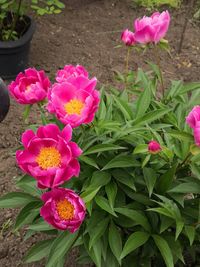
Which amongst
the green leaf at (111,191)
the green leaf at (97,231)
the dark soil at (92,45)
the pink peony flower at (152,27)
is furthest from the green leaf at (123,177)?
the dark soil at (92,45)

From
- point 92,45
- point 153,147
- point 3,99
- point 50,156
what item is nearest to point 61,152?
point 50,156

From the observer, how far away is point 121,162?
1453mm

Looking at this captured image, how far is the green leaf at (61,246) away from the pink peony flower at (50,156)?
0.34 meters

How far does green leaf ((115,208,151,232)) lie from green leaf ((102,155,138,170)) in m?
0.13

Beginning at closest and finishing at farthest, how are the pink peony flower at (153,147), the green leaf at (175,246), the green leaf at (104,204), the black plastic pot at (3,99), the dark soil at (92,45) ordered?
the pink peony flower at (153,147) → the green leaf at (104,204) → the green leaf at (175,246) → the black plastic pot at (3,99) → the dark soil at (92,45)

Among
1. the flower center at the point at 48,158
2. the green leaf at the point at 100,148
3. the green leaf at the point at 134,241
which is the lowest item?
the green leaf at the point at 134,241

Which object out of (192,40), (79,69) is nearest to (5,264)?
(79,69)

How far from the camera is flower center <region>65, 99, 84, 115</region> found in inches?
50.6

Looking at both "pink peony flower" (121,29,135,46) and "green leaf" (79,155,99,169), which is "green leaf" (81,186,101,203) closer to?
"green leaf" (79,155,99,169)

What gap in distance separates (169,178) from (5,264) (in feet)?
3.20

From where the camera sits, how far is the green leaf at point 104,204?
1.40 meters

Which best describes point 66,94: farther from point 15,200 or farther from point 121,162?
point 15,200

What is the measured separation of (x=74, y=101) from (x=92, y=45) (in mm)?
2569

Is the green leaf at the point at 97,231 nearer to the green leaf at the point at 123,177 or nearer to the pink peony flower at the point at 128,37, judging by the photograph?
the green leaf at the point at 123,177
